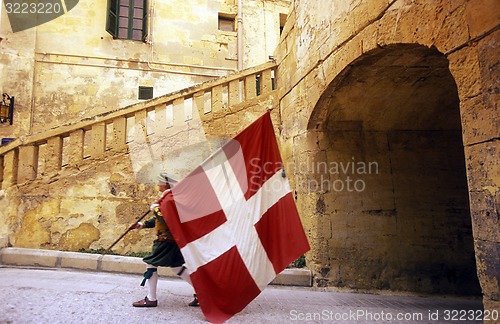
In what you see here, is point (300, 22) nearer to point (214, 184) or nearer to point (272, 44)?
point (214, 184)

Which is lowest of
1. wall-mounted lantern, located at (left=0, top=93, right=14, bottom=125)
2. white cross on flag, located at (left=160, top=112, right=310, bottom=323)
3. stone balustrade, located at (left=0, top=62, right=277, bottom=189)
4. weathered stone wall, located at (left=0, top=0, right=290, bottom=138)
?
white cross on flag, located at (left=160, top=112, right=310, bottom=323)

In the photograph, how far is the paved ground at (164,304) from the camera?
9.91 ft

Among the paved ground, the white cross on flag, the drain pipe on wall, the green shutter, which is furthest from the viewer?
the drain pipe on wall

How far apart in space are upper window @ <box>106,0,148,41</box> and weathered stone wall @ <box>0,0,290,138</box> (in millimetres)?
223

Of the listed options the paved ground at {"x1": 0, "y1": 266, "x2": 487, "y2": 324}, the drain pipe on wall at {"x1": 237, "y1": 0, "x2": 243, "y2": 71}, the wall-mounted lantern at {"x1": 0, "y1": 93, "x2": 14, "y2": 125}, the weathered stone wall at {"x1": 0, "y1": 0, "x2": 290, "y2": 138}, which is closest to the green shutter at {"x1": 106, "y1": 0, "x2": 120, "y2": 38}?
the weathered stone wall at {"x1": 0, "y1": 0, "x2": 290, "y2": 138}

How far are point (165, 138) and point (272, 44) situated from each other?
7.22m

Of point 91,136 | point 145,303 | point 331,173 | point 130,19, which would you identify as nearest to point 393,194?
point 331,173

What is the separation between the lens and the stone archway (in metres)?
4.95

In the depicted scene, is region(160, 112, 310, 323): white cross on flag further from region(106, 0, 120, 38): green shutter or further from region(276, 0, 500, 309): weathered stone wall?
region(106, 0, 120, 38): green shutter

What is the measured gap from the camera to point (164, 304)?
139 inches

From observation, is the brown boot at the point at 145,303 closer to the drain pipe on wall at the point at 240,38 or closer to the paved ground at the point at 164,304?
the paved ground at the point at 164,304

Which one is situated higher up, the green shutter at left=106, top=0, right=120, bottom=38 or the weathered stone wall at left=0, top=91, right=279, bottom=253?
the green shutter at left=106, top=0, right=120, bottom=38

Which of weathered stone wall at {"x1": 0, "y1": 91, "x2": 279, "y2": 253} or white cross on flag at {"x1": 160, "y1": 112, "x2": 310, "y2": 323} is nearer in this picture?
white cross on flag at {"x1": 160, "y1": 112, "x2": 310, "y2": 323}

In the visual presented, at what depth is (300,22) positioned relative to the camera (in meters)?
5.42
